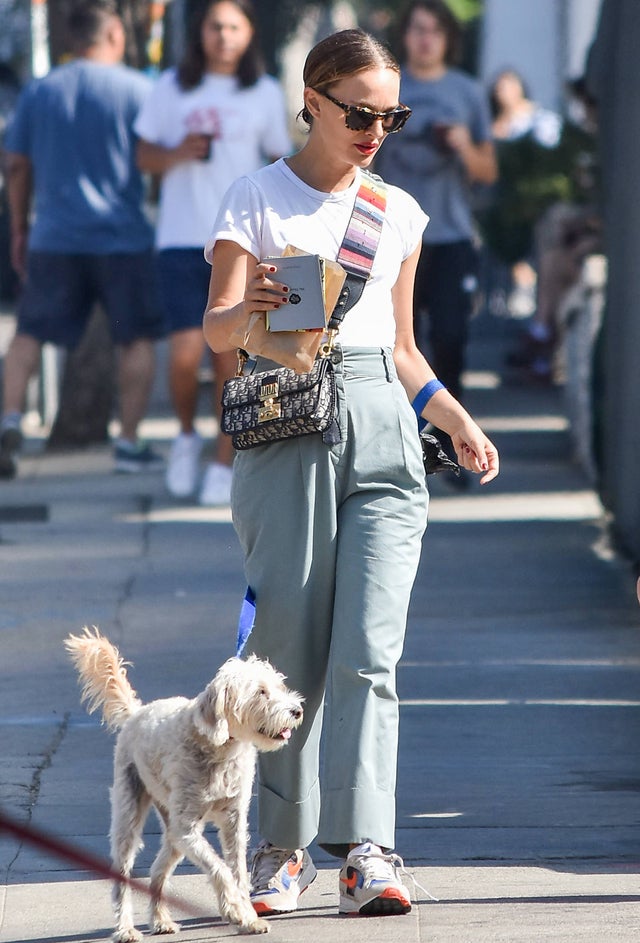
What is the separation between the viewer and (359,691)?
12.7ft

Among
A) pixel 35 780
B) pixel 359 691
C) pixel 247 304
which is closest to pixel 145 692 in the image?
pixel 35 780

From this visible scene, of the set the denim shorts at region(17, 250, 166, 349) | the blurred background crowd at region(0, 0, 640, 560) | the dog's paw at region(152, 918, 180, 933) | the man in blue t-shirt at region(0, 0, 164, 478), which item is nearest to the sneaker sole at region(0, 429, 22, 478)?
the man in blue t-shirt at region(0, 0, 164, 478)

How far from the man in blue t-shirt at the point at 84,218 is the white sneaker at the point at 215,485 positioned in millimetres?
1100

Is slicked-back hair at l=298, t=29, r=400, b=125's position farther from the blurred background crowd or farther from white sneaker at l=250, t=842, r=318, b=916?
white sneaker at l=250, t=842, r=318, b=916

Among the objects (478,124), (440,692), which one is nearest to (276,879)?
(440,692)

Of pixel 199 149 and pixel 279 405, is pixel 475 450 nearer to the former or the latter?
pixel 279 405

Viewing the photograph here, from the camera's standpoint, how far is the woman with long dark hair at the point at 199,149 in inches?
340

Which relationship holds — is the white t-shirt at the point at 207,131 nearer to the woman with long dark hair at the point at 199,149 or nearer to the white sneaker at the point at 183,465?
the woman with long dark hair at the point at 199,149

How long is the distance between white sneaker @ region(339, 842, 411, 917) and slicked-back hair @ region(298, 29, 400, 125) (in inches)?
65.7

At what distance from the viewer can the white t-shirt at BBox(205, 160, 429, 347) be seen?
3.89 m

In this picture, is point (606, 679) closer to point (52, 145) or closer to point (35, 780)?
point (35, 780)

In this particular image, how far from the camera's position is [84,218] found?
9438mm

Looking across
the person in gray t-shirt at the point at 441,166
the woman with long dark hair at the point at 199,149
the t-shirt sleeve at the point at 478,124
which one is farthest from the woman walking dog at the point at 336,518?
the t-shirt sleeve at the point at 478,124

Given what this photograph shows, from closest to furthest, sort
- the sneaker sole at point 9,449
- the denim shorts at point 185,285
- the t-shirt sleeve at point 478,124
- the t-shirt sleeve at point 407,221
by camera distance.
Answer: the t-shirt sleeve at point 407,221 < the denim shorts at point 185,285 < the t-shirt sleeve at point 478,124 < the sneaker sole at point 9,449
